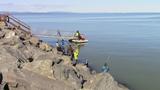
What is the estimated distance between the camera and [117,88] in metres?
27.9

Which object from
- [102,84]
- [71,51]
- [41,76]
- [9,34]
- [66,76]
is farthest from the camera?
[71,51]

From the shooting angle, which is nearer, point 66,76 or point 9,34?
point 66,76

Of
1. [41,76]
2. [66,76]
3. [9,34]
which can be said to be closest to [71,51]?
[9,34]

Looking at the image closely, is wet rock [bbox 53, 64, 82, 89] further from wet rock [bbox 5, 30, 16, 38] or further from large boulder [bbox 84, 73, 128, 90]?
wet rock [bbox 5, 30, 16, 38]

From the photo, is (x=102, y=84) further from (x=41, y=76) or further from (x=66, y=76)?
(x=41, y=76)

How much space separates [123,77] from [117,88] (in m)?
10.4

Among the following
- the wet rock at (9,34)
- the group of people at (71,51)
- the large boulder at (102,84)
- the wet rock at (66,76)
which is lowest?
the group of people at (71,51)

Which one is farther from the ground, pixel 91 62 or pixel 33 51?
pixel 33 51

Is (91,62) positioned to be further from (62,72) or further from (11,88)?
(11,88)

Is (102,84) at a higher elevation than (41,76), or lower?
lower

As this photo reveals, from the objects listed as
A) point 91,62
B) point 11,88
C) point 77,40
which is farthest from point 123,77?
point 77,40

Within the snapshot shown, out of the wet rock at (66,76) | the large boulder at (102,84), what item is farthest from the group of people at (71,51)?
the wet rock at (66,76)

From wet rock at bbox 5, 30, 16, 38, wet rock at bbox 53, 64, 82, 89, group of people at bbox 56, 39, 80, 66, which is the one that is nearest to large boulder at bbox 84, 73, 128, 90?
wet rock at bbox 53, 64, 82, 89

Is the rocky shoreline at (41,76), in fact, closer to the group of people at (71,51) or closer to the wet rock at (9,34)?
the group of people at (71,51)
